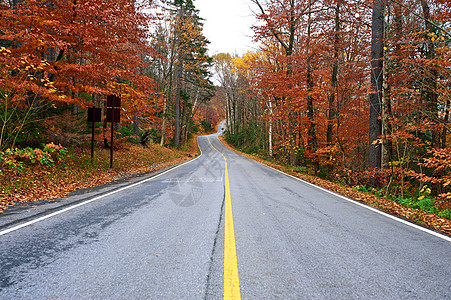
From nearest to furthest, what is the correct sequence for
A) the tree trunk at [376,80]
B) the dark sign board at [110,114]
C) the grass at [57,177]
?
the grass at [57,177]
the tree trunk at [376,80]
the dark sign board at [110,114]

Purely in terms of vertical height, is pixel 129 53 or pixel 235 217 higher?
pixel 129 53

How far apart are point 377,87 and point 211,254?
8603mm

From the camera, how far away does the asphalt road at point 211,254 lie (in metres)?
2.35

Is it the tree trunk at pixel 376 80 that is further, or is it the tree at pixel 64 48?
the tree trunk at pixel 376 80

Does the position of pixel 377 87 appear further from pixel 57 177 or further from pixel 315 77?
pixel 57 177

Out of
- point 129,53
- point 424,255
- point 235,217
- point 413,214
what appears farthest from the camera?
point 129,53

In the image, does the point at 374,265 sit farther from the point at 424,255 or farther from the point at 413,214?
the point at 413,214

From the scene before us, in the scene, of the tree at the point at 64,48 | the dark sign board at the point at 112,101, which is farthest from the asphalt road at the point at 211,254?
the dark sign board at the point at 112,101

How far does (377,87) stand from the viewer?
8719 millimetres

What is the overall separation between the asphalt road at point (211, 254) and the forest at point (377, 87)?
127 inches

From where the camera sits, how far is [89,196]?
652cm

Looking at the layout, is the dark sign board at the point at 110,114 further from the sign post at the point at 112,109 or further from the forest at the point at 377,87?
the forest at the point at 377,87

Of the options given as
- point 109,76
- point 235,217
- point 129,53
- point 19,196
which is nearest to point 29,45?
point 109,76

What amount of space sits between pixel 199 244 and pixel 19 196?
18.2ft
